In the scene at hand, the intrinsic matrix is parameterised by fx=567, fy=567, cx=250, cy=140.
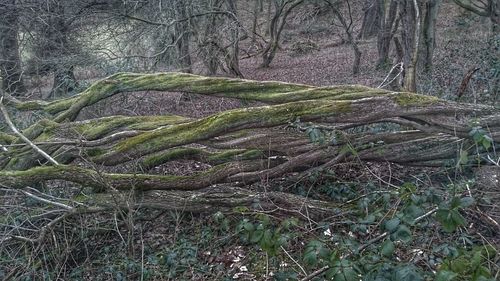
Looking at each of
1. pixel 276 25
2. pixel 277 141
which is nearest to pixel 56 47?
pixel 276 25

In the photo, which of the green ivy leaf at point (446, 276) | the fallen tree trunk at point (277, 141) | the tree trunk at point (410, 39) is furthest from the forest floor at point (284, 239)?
the tree trunk at point (410, 39)

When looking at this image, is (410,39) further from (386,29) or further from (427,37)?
(386,29)

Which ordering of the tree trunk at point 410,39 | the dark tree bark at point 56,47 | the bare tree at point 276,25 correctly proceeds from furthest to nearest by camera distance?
the bare tree at point 276,25, the dark tree bark at point 56,47, the tree trunk at point 410,39

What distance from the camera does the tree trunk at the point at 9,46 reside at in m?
12.6

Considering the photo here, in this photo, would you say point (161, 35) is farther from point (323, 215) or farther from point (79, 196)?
point (323, 215)

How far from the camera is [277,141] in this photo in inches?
234

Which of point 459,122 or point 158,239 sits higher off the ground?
point 459,122

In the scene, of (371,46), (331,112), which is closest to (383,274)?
(331,112)

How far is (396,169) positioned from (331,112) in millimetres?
1298

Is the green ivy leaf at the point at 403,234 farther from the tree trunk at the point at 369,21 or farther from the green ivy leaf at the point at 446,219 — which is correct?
the tree trunk at the point at 369,21

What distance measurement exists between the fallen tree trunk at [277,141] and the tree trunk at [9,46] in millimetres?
6419

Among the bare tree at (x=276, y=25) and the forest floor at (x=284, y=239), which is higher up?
the bare tree at (x=276, y=25)

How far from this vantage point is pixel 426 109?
17.9ft

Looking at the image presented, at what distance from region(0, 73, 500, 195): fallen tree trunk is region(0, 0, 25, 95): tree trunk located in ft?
21.1
